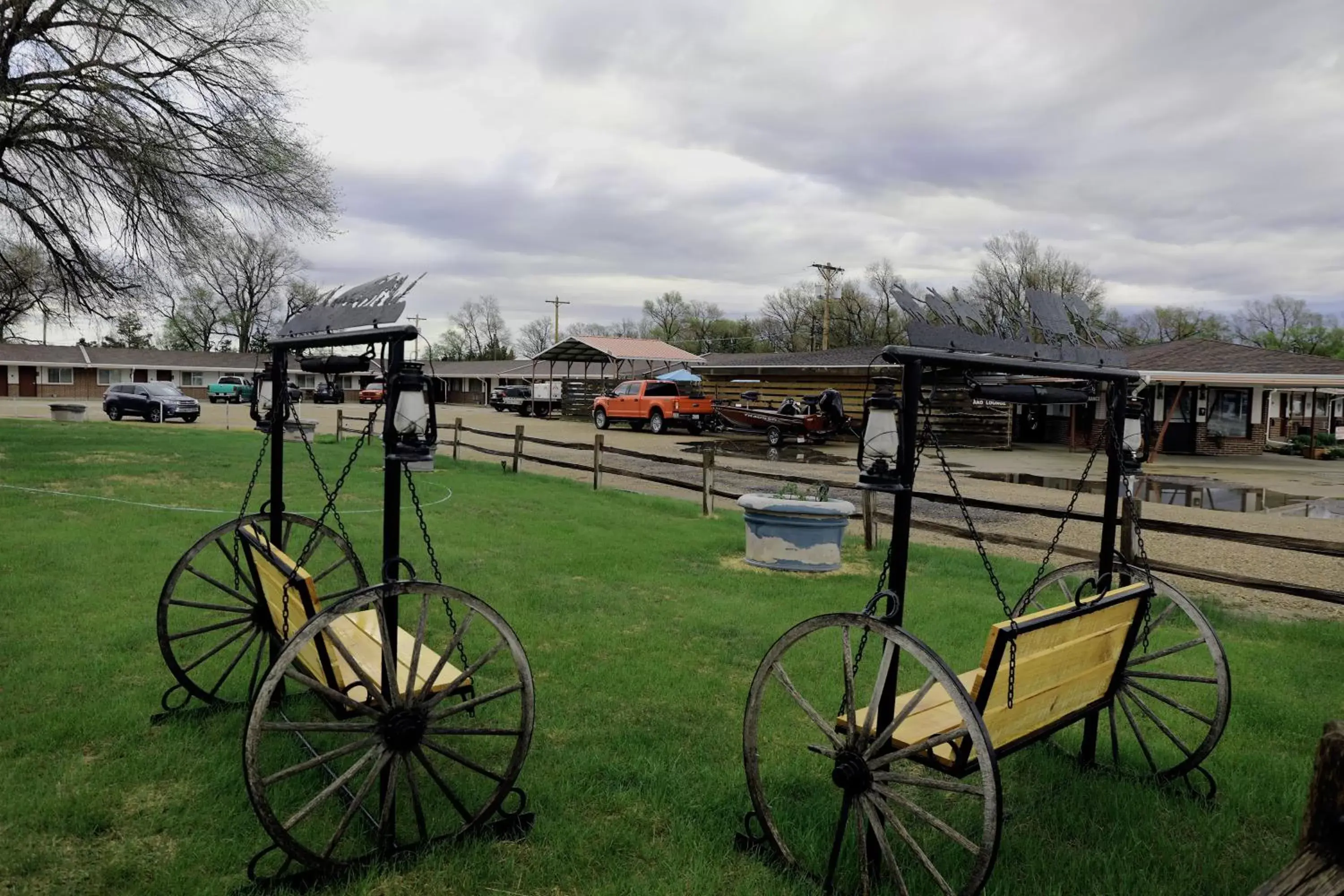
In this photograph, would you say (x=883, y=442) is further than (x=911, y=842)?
Yes

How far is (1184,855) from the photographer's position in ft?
10.7

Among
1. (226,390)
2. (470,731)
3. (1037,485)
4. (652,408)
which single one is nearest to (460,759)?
(470,731)

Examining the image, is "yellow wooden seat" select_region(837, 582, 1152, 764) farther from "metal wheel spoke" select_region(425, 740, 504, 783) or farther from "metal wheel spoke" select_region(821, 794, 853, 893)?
"metal wheel spoke" select_region(425, 740, 504, 783)

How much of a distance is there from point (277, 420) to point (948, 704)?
10.3 ft

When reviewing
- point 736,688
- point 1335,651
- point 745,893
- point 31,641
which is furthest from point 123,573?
point 1335,651

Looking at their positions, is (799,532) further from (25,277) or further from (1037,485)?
(25,277)

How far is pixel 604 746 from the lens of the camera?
4016 mm

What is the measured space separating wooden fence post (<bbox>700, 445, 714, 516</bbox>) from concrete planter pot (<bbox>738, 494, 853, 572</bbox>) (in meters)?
3.20

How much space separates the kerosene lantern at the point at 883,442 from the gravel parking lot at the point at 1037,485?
6.30 m

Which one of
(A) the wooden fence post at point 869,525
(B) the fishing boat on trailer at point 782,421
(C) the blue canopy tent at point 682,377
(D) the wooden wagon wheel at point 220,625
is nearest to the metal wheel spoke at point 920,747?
(D) the wooden wagon wheel at point 220,625

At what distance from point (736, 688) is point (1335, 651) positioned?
14.3ft

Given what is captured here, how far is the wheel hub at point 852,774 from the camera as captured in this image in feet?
9.56

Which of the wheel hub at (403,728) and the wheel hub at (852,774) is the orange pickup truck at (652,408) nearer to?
the wheel hub at (403,728)

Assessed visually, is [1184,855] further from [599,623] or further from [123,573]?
[123,573]
